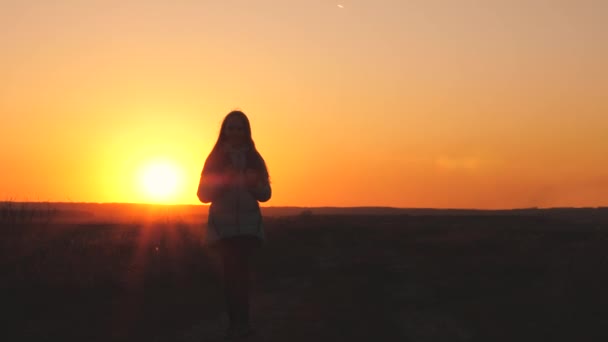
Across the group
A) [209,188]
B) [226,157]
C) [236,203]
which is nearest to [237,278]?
[236,203]

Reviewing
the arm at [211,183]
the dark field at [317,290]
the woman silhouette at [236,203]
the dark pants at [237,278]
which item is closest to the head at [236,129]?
the woman silhouette at [236,203]

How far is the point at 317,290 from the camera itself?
14266mm

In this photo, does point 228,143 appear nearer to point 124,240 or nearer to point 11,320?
point 11,320

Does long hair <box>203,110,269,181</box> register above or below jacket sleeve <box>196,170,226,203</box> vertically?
above

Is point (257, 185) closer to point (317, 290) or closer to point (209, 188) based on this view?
point (209, 188)

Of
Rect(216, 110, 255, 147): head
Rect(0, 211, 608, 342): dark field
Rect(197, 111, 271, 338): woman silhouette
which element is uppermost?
Rect(216, 110, 255, 147): head

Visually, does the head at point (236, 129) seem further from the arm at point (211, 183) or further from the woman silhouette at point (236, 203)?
the arm at point (211, 183)

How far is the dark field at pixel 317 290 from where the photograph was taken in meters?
11.7

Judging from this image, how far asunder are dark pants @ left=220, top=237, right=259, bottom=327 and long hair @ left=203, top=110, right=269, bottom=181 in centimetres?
75

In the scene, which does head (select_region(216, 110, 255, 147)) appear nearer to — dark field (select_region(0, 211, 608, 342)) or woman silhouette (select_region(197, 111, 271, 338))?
woman silhouette (select_region(197, 111, 271, 338))

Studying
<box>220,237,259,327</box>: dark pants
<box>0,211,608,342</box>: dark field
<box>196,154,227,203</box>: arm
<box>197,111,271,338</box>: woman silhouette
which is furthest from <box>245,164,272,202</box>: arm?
<box>0,211,608,342</box>: dark field

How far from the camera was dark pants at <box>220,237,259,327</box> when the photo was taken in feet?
35.2

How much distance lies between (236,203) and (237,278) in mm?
761

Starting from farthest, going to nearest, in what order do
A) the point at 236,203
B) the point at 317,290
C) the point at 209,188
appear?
1. the point at 317,290
2. the point at 209,188
3. the point at 236,203
